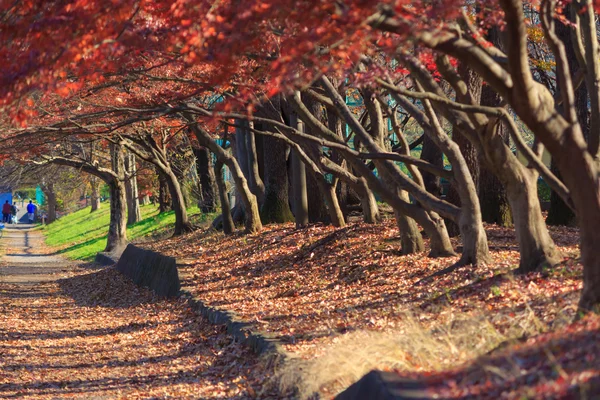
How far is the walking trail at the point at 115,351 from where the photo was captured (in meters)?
9.30

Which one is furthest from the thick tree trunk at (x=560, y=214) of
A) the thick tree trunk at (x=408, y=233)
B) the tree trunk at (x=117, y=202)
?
the tree trunk at (x=117, y=202)

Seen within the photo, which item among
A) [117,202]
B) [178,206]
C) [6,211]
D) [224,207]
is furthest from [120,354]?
[6,211]

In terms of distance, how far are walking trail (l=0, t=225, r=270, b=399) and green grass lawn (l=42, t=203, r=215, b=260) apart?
42.2ft

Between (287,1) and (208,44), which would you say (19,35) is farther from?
(287,1)

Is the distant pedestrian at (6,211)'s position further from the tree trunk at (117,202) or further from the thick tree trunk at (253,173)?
the thick tree trunk at (253,173)

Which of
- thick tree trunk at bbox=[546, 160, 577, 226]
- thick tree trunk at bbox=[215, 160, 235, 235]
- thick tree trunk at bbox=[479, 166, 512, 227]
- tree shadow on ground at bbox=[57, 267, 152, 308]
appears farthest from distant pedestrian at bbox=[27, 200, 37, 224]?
thick tree trunk at bbox=[479, 166, 512, 227]

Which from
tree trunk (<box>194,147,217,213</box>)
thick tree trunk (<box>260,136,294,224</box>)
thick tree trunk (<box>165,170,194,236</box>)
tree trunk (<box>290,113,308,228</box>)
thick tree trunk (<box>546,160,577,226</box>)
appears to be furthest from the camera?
tree trunk (<box>194,147,217,213</box>)

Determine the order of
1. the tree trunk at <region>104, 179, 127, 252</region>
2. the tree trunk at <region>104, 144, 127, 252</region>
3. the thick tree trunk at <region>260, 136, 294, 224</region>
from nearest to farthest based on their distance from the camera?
1. the thick tree trunk at <region>260, 136, 294, 224</region>
2. the tree trunk at <region>104, 144, 127, 252</region>
3. the tree trunk at <region>104, 179, 127, 252</region>

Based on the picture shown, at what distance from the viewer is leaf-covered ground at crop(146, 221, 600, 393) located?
7.88m

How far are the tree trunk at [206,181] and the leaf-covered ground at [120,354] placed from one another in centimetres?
1224

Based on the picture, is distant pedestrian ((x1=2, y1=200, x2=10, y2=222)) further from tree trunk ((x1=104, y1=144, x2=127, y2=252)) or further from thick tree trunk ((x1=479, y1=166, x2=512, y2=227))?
thick tree trunk ((x1=479, y1=166, x2=512, y2=227))

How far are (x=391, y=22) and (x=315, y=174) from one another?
11033 mm

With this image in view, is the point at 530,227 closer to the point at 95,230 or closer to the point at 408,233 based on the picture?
the point at 408,233

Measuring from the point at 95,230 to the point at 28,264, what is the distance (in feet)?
48.9
